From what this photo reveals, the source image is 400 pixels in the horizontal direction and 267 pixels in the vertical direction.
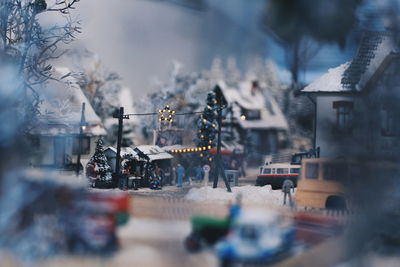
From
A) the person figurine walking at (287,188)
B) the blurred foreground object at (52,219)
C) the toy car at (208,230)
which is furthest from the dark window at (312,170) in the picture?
the blurred foreground object at (52,219)

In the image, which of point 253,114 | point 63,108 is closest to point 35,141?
point 63,108

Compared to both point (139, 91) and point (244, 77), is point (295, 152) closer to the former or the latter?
point (139, 91)

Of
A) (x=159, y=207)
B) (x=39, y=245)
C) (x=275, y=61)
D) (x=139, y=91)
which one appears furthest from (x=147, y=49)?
(x=39, y=245)

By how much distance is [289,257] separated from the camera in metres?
3.70

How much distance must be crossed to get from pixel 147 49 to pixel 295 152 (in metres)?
1.68

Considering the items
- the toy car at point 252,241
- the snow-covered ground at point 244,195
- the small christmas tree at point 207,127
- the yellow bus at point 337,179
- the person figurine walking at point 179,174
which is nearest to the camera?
the toy car at point 252,241

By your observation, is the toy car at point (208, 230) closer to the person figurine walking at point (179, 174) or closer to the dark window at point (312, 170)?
the dark window at point (312, 170)

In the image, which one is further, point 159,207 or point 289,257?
point 159,207

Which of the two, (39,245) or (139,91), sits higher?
(139,91)

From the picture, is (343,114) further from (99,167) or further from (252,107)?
(252,107)

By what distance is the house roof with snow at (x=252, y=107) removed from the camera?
21.8 ft

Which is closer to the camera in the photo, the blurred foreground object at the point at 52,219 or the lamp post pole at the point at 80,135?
the blurred foreground object at the point at 52,219

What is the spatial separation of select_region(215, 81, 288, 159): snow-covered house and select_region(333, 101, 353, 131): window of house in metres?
1.44

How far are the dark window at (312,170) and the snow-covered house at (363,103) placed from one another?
3.7 inches
